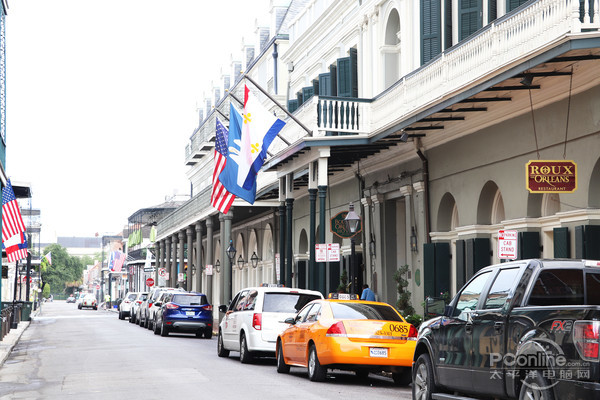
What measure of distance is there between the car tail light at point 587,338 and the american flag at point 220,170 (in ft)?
86.2

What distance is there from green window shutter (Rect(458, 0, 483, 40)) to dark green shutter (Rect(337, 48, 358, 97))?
321 inches

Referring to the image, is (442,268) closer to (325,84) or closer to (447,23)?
(447,23)

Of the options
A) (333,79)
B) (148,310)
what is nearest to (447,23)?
(333,79)

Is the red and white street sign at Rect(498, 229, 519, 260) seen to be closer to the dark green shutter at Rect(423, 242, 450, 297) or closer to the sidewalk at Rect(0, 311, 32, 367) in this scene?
the dark green shutter at Rect(423, 242, 450, 297)

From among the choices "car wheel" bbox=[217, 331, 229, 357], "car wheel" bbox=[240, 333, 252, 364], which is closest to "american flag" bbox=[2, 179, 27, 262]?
"car wheel" bbox=[217, 331, 229, 357]

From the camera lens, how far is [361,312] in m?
16.7

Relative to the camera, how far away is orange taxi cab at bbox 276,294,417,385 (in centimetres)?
1596

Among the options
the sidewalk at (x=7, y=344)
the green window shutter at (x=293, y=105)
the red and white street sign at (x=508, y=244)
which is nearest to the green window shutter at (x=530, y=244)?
the red and white street sign at (x=508, y=244)

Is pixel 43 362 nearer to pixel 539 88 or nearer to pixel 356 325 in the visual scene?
pixel 356 325

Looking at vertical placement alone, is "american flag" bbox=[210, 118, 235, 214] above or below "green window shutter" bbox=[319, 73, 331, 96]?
below

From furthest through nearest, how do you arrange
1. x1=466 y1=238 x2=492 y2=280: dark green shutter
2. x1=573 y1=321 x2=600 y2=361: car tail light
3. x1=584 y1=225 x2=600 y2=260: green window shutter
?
x1=466 y1=238 x2=492 y2=280: dark green shutter
x1=584 y1=225 x2=600 y2=260: green window shutter
x1=573 y1=321 x2=600 y2=361: car tail light

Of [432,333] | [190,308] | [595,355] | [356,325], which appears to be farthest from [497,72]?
[190,308]

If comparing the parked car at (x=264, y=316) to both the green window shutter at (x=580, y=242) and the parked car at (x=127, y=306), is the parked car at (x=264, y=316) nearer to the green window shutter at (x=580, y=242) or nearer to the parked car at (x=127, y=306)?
the green window shutter at (x=580, y=242)

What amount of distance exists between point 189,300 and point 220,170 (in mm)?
5507
